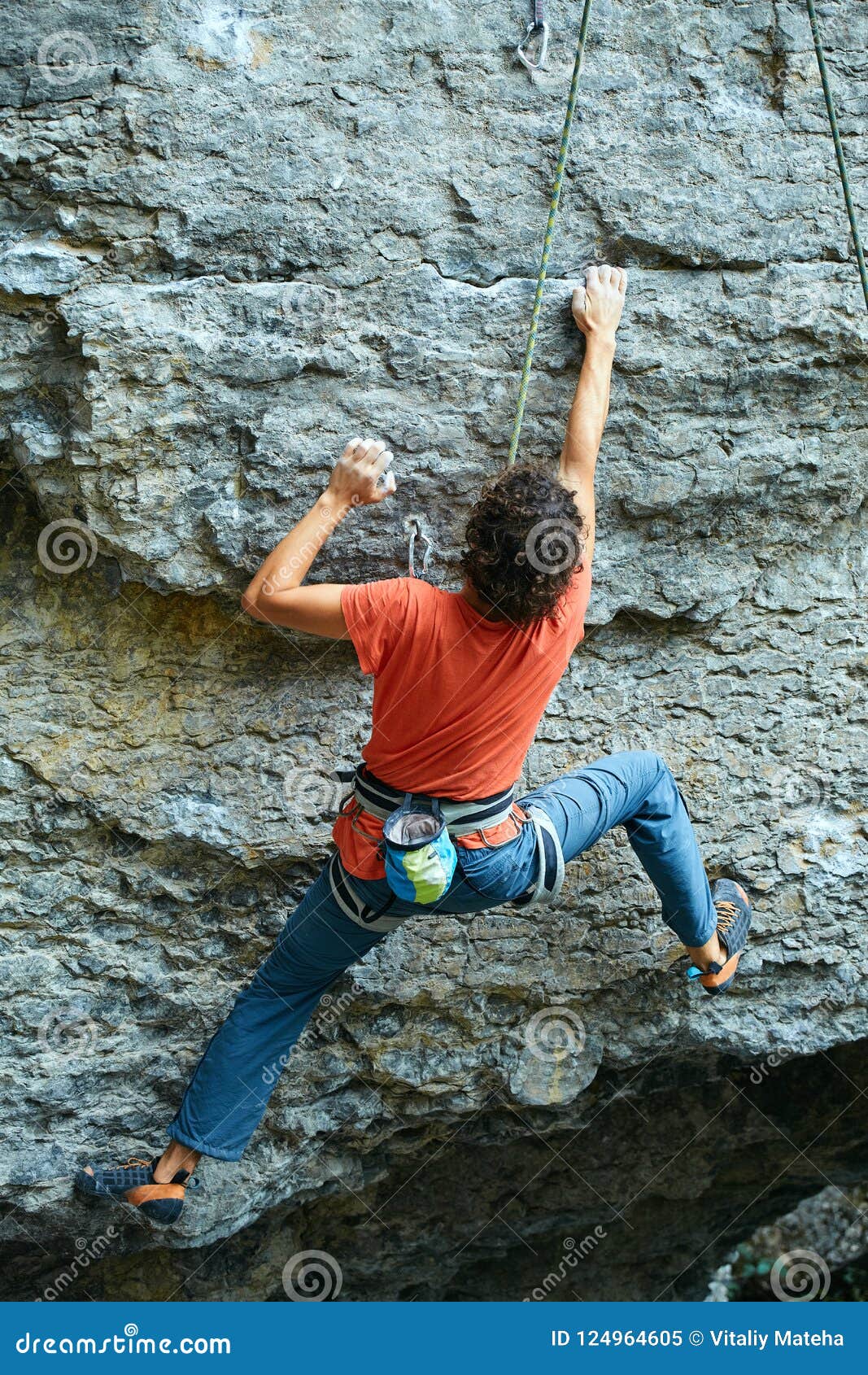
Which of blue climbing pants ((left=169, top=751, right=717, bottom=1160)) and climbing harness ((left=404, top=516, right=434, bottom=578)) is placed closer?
blue climbing pants ((left=169, top=751, right=717, bottom=1160))

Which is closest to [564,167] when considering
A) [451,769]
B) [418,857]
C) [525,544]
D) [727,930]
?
[525,544]

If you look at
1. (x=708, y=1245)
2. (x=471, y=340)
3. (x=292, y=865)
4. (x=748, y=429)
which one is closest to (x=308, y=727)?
(x=292, y=865)

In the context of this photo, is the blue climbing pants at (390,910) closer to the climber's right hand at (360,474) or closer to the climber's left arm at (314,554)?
the climber's left arm at (314,554)

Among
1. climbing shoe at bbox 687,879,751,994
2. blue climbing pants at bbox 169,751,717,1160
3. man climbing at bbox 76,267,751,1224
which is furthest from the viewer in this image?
climbing shoe at bbox 687,879,751,994

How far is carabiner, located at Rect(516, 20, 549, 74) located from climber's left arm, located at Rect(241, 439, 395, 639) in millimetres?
1176

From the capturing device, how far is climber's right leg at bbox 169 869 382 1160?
2988 millimetres

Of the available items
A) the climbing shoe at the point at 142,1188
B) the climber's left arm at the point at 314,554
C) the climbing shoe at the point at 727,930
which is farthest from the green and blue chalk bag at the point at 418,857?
the climbing shoe at the point at 142,1188

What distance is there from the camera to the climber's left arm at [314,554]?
2.68 meters

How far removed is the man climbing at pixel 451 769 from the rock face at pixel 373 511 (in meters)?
0.29

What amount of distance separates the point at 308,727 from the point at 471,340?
1204 mm

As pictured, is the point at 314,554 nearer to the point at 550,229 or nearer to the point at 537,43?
the point at 550,229

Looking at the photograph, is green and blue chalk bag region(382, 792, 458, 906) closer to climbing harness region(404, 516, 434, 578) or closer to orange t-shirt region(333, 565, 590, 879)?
orange t-shirt region(333, 565, 590, 879)

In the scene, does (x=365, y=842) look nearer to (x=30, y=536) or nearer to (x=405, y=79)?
(x=30, y=536)

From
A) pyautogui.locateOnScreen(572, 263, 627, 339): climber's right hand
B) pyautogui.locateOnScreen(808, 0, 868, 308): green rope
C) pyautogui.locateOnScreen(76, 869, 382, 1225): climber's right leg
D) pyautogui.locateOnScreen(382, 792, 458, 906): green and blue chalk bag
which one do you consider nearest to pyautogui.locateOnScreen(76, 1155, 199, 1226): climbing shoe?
pyautogui.locateOnScreen(76, 869, 382, 1225): climber's right leg
